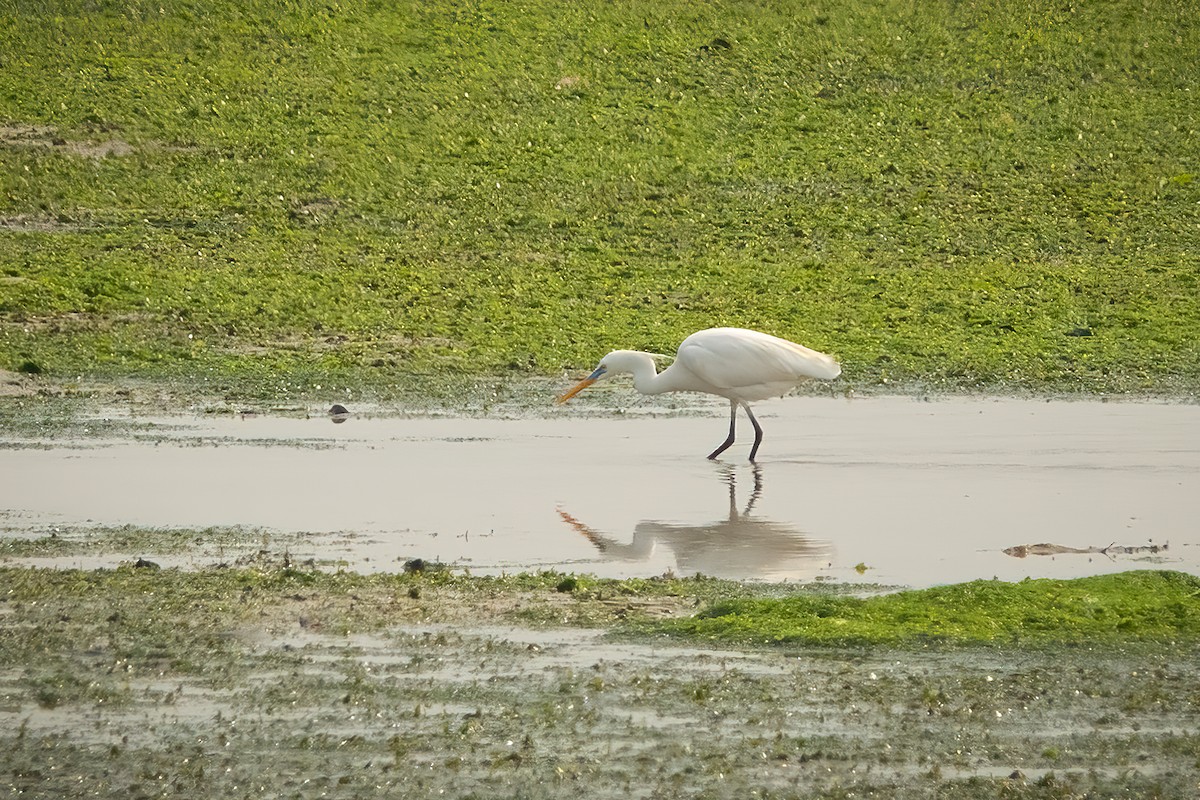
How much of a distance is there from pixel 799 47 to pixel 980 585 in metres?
16.3

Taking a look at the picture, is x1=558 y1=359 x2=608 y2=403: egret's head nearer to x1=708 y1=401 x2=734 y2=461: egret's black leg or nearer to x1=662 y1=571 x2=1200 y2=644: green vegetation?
x1=708 y1=401 x2=734 y2=461: egret's black leg

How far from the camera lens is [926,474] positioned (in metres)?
10.4

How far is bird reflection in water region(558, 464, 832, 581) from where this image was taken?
8.09 metres

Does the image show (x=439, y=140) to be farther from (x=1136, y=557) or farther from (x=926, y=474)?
(x=1136, y=557)

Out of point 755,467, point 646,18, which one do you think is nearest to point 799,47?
point 646,18

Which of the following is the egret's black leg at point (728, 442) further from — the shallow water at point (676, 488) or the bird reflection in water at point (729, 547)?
the bird reflection in water at point (729, 547)

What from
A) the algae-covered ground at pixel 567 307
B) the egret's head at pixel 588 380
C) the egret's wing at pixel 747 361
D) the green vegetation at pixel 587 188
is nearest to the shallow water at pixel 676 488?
the egret's head at pixel 588 380

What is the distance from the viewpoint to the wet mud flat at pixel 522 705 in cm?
529

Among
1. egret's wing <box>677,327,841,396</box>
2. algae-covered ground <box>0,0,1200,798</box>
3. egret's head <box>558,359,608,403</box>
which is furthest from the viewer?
egret's head <box>558,359,608,403</box>

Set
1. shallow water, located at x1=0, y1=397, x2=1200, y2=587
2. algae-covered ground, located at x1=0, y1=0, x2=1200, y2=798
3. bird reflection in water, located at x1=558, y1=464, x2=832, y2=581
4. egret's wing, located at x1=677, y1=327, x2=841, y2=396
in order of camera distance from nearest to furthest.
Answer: algae-covered ground, located at x1=0, y1=0, x2=1200, y2=798 < bird reflection in water, located at x1=558, y1=464, x2=832, y2=581 < shallow water, located at x1=0, y1=397, x2=1200, y2=587 < egret's wing, located at x1=677, y1=327, x2=841, y2=396

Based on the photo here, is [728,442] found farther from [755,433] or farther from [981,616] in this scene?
[981,616]

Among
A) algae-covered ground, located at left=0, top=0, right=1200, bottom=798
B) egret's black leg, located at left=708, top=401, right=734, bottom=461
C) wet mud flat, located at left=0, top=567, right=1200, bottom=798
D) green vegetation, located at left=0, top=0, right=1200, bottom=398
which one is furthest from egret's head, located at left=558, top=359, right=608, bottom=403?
wet mud flat, located at left=0, top=567, right=1200, bottom=798

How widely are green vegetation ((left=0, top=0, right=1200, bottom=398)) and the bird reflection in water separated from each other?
422 centimetres

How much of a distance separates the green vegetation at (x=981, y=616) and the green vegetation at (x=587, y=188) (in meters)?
6.09
